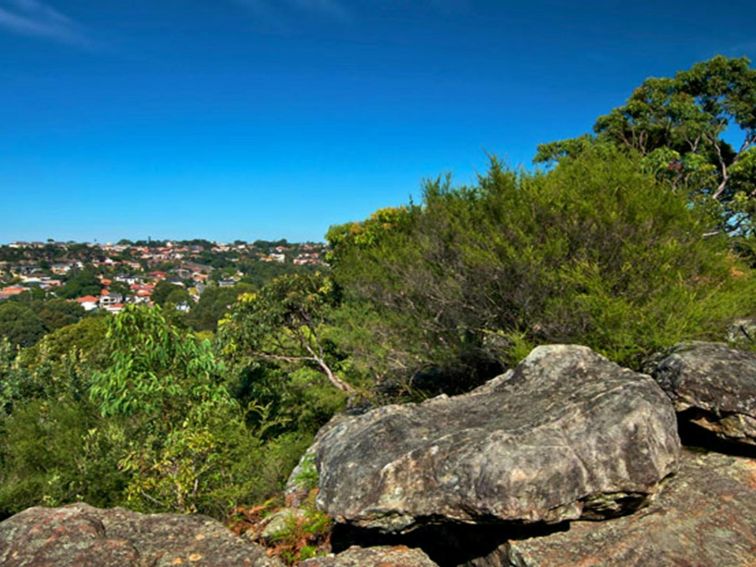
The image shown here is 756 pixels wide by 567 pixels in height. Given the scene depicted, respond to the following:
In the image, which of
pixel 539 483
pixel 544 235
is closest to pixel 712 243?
pixel 544 235

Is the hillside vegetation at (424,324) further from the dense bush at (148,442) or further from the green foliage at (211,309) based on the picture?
the green foliage at (211,309)

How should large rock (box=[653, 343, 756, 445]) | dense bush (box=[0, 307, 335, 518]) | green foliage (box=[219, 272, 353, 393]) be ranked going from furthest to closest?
green foliage (box=[219, 272, 353, 393]) < dense bush (box=[0, 307, 335, 518]) < large rock (box=[653, 343, 756, 445])

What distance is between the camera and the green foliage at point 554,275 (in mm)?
6746

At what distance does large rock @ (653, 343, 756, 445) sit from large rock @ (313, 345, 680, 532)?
671 millimetres

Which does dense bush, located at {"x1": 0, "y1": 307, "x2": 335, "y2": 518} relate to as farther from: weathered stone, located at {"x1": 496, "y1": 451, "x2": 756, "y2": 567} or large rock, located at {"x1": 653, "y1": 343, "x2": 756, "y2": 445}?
large rock, located at {"x1": 653, "y1": 343, "x2": 756, "y2": 445}

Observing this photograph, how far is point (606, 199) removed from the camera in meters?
7.77

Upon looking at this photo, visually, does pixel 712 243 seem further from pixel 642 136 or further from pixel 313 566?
pixel 642 136

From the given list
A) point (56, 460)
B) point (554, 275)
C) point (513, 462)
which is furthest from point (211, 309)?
point (513, 462)

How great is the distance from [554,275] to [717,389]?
8.63 feet

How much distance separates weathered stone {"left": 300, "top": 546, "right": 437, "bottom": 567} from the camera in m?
4.07

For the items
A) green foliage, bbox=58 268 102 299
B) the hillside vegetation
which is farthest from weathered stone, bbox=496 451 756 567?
green foliage, bbox=58 268 102 299

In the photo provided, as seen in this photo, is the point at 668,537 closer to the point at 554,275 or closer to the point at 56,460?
the point at 554,275

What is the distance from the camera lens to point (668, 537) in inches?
159

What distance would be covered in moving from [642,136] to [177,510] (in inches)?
787
